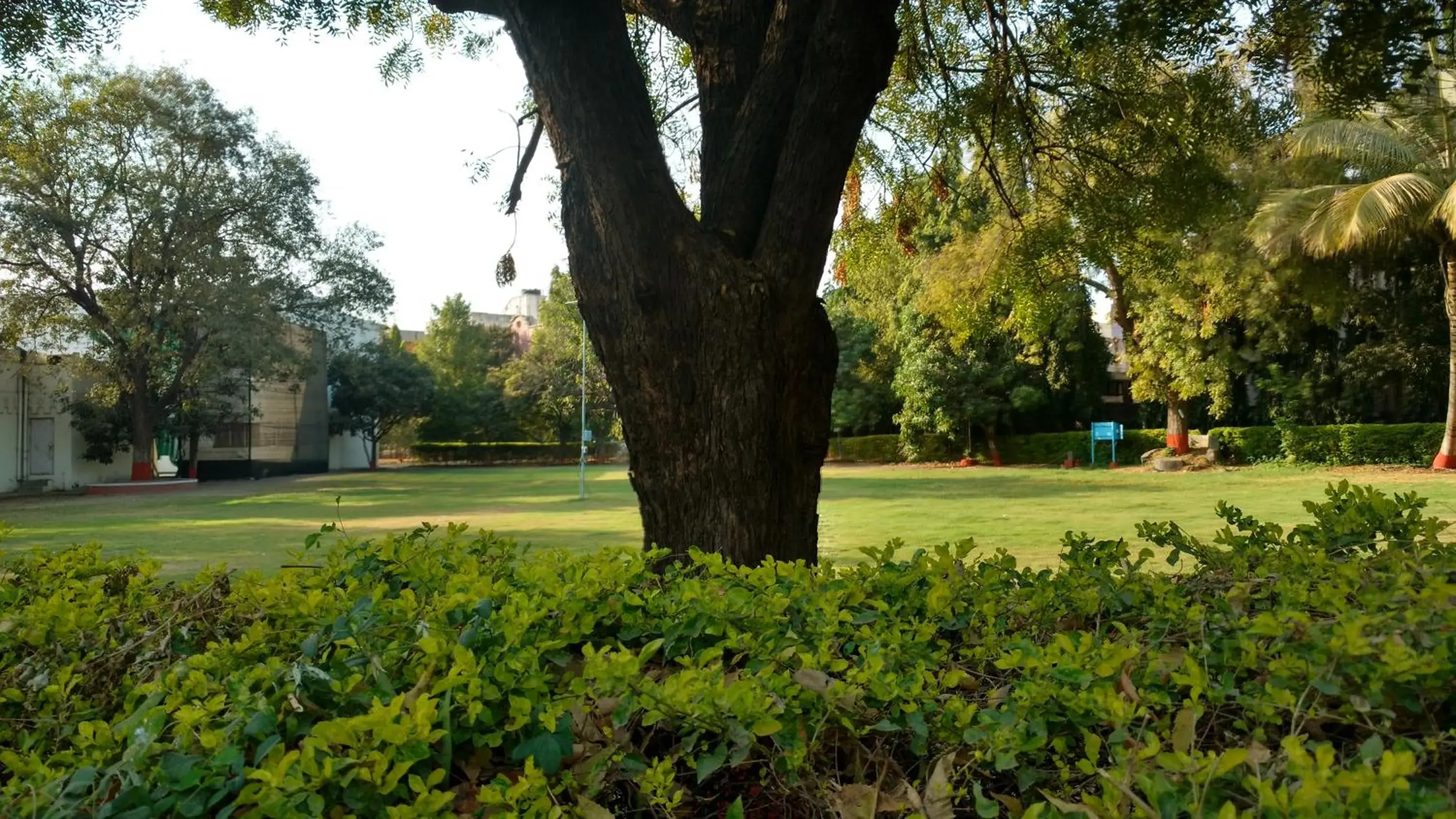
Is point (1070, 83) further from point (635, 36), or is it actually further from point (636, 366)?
point (636, 366)

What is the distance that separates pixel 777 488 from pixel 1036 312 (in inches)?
146

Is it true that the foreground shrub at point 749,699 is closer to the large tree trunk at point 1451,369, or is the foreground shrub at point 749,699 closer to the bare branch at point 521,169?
the bare branch at point 521,169

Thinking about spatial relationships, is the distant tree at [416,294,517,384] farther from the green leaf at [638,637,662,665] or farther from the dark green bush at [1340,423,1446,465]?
the green leaf at [638,637,662,665]

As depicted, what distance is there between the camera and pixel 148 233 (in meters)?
24.8

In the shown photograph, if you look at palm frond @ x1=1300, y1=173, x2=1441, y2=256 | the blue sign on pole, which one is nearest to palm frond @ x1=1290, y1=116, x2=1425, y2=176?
palm frond @ x1=1300, y1=173, x2=1441, y2=256

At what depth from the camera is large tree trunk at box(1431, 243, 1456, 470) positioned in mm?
20656

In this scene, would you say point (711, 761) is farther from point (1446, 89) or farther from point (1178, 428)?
point (1178, 428)

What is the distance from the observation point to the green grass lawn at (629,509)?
1198 centimetres

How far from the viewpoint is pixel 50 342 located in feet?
84.5

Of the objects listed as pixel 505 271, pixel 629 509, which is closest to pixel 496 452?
pixel 629 509

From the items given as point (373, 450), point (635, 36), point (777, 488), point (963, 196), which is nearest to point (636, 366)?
point (777, 488)

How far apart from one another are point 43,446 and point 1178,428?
104ft

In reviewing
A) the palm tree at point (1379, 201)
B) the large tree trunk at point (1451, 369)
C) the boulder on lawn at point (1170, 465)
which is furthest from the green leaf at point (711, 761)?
the boulder on lawn at point (1170, 465)

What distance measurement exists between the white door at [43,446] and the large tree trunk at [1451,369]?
34.9 metres
